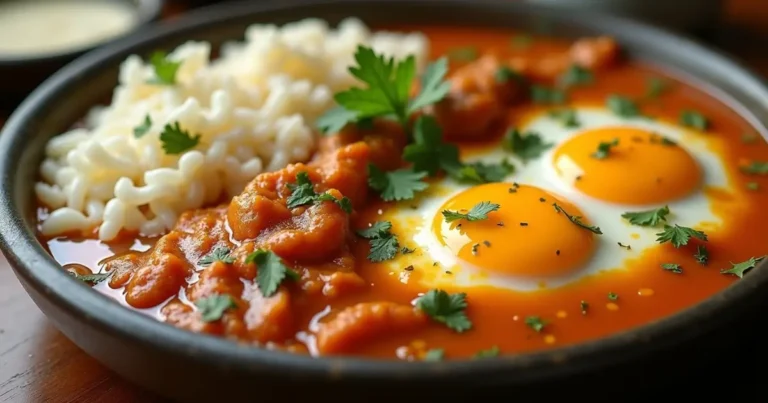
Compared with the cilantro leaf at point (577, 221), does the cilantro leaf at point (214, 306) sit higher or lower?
lower

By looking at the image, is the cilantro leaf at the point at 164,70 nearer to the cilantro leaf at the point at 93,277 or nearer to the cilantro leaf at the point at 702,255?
the cilantro leaf at the point at 93,277

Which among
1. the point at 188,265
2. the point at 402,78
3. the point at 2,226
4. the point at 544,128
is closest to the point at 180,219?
the point at 188,265

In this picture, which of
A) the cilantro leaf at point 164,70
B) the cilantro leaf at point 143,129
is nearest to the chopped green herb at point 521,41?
the cilantro leaf at point 164,70

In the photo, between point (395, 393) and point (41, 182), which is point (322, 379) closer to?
point (395, 393)

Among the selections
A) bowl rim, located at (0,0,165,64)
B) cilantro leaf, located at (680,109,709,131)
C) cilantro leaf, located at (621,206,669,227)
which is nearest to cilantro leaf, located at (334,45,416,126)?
cilantro leaf, located at (621,206,669,227)

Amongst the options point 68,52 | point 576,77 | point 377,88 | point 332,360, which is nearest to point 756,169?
point 576,77

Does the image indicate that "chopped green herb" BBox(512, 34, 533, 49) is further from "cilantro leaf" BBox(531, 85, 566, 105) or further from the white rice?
the white rice
